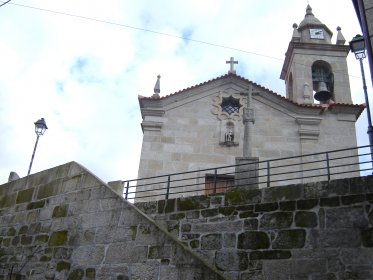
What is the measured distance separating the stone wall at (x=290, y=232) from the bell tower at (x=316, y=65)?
836 centimetres

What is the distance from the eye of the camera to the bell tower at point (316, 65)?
47.7 feet

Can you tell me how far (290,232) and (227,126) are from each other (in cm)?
652

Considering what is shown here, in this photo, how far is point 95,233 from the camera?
5.98 meters

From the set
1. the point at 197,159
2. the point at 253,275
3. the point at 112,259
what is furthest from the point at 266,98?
the point at 112,259

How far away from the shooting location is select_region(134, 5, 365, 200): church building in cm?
1162

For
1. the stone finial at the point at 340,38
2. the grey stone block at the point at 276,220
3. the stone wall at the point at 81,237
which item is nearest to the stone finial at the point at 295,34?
the stone finial at the point at 340,38

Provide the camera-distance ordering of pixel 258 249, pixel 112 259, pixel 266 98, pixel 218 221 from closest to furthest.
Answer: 1. pixel 112 259
2. pixel 258 249
3. pixel 218 221
4. pixel 266 98

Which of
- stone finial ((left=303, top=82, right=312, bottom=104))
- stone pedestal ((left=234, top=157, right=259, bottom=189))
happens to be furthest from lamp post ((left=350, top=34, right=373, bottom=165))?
stone finial ((left=303, top=82, right=312, bottom=104))

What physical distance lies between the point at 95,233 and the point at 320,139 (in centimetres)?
848

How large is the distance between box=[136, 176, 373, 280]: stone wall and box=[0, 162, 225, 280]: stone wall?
4.81 feet

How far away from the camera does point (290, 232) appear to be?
6.03 meters

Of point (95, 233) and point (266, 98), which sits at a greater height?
point (266, 98)

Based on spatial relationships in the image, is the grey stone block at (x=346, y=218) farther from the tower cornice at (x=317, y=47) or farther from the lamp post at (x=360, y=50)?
the tower cornice at (x=317, y=47)

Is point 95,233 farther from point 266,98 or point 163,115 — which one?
point 266,98
